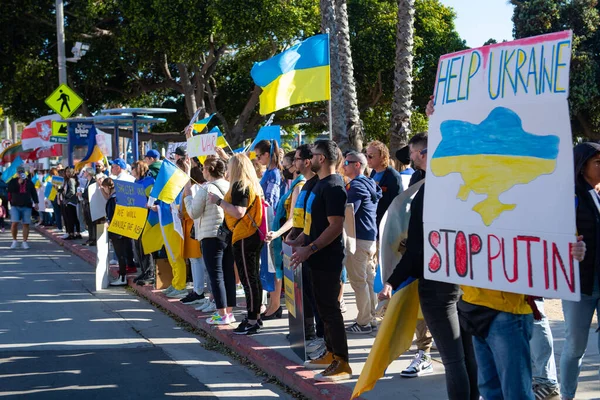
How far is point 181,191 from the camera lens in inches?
377

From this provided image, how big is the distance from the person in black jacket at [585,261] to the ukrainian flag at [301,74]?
4.06 m

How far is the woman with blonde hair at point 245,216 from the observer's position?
24.1 feet

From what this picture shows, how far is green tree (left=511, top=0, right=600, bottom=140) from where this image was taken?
2527 cm

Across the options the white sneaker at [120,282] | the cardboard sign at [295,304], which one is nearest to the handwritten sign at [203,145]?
the cardboard sign at [295,304]

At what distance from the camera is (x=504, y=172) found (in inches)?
144

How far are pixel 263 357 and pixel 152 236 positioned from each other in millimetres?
4241

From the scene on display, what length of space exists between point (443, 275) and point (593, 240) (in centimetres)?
119

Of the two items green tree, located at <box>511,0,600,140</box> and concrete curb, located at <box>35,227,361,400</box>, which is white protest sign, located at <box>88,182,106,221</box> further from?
green tree, located at <box>511,0,600,140</box>

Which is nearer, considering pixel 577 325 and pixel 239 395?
pixel 577 325

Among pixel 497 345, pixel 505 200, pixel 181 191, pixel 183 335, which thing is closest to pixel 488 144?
pixel 505 200

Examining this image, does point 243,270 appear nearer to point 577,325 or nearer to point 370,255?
point 370,255

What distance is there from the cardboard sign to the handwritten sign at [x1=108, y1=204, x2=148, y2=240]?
4.35 metres

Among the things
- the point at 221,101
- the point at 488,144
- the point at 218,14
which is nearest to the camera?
the point at 488,144

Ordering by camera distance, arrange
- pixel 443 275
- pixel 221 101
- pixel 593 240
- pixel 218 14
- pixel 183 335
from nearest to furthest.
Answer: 1. pixel 443 275
2. pixel 593 240
3. pixel 183 335
4. pixel 218 14
5. pixel 221 101
